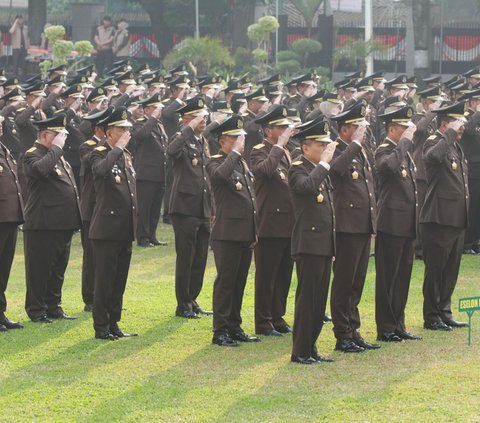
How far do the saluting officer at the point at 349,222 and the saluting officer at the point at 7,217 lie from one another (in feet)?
9.88

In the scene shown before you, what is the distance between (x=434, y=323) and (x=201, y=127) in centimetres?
291

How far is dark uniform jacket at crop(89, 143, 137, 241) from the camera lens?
42.0ft

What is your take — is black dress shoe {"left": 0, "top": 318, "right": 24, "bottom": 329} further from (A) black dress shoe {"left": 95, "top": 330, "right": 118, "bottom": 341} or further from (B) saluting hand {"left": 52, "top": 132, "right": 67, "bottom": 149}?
(B) saluting hand {"left": 52, "top": 132, "right": 67, "bottom": 149}

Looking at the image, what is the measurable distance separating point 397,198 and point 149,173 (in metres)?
6.84

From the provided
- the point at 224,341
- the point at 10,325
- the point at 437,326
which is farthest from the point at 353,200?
the point at 10,325

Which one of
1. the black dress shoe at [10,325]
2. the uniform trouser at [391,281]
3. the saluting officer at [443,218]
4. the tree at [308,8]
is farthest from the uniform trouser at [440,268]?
the tree at [308,8]

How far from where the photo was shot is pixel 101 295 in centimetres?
1280

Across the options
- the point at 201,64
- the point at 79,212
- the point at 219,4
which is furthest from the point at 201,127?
the point at 219,4

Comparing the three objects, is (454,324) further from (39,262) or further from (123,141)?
(39,262)

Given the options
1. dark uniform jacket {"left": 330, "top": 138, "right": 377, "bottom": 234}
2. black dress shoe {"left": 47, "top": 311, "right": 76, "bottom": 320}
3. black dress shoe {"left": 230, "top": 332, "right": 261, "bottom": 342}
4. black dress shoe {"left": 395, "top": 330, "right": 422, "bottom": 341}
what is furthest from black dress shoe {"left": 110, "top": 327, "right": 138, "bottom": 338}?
black dress shoe {"left": 395, "top": 330, "right": 422, "bottom": 341}

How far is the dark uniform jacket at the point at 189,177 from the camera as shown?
14227mm

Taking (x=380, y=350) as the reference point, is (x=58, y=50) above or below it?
above

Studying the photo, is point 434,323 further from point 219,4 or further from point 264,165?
point 219,4

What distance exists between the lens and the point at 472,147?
18.2 m
